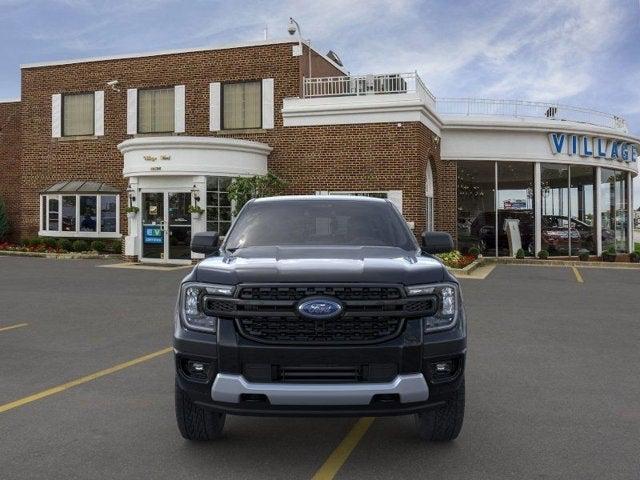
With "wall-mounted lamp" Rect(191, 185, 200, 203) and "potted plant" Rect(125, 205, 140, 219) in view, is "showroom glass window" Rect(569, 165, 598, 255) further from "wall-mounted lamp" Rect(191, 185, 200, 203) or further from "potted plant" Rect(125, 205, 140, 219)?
"potted plant" Rect(125, 205, 140, 219)

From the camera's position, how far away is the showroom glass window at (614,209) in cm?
2733

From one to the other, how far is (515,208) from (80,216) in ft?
55.4

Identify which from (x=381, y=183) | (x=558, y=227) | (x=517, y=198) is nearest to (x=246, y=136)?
(x=381, y=183)

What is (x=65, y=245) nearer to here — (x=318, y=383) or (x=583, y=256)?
(x=583, y=256)

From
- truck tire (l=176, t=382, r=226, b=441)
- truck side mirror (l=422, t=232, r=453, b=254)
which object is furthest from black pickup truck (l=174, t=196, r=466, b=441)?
truck side mirror (l=422, t=232, r=453, b=254)

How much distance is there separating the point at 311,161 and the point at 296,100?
2.19m

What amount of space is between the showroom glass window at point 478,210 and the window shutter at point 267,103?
24.9 feet

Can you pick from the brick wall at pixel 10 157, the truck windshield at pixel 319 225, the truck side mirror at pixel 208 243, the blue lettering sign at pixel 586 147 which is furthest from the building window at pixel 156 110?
the truck side mirror at pixel 208 243

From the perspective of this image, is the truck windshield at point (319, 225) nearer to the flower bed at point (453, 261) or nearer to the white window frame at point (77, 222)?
the flower bed at point (453, 261)

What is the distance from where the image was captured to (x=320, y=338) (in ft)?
13.1

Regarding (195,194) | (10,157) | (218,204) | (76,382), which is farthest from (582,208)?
(10,157)

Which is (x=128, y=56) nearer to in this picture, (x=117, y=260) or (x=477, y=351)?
(x=117, y=260)

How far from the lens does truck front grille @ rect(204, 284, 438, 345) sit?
3.96 meters

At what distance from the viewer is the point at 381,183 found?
21.6 metres
